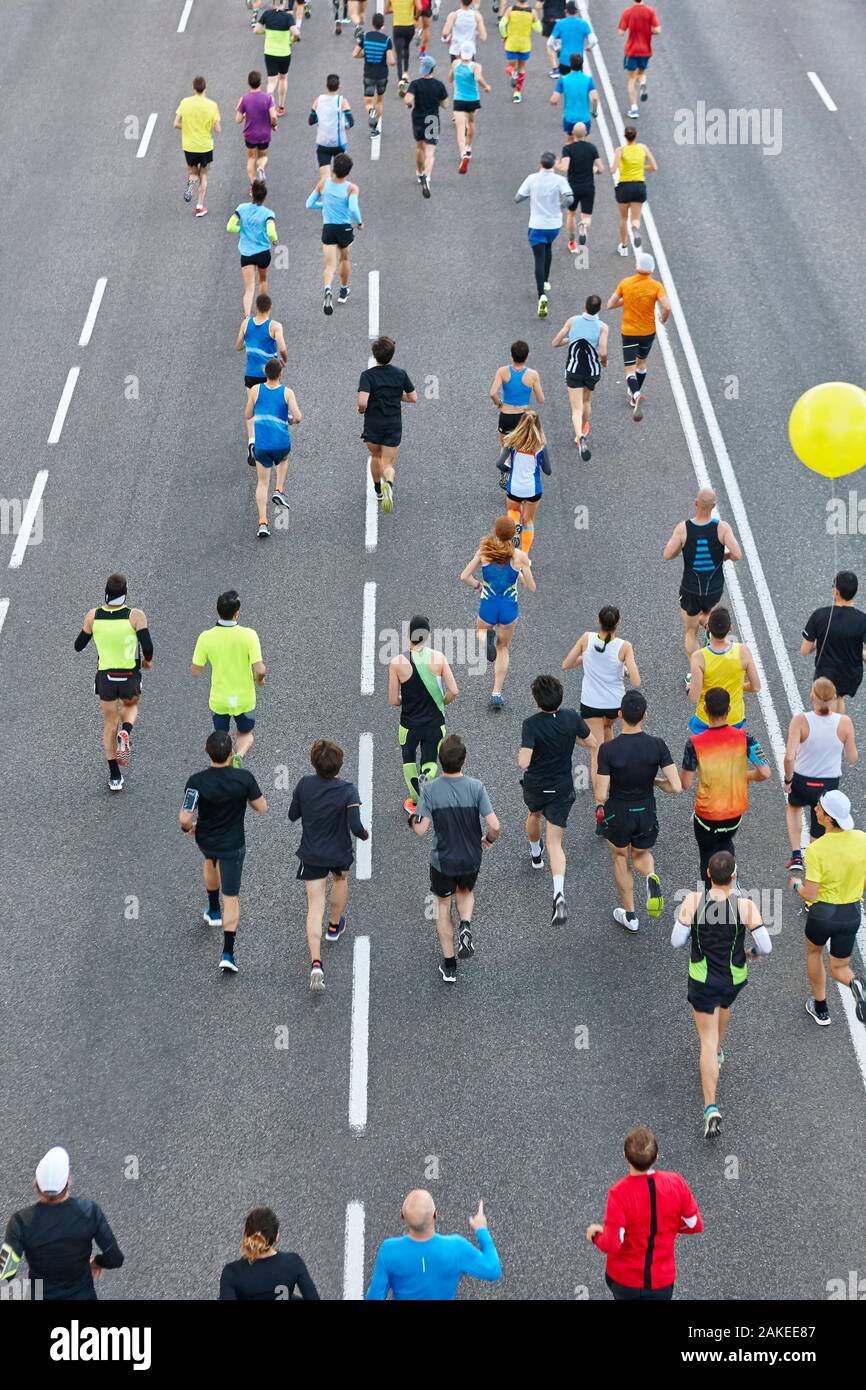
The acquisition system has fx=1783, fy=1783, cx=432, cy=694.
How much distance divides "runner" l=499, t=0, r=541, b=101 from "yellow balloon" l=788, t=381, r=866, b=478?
49.5ft

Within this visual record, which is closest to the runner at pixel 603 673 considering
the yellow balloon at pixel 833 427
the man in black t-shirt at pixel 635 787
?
the man in black t-shirt at pixel 635 787

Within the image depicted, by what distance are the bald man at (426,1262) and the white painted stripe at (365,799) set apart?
17.0 feet

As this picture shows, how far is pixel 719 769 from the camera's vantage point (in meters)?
12.8

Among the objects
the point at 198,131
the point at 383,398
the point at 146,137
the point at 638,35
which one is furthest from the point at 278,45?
the point at 383,398

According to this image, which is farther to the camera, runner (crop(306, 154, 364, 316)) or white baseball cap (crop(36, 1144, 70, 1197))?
runner (crop(306, 154, 364, 316))

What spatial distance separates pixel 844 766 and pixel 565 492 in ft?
17.3

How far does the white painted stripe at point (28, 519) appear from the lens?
60.0ft

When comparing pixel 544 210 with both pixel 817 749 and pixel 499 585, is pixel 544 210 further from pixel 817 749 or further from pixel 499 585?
pixel 817 749

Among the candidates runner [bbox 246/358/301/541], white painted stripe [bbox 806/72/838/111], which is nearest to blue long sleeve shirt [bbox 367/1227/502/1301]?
runner [bbox 246/358/301/541]

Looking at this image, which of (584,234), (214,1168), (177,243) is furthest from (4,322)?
(214,1168)

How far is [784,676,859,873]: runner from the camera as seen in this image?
13.3m

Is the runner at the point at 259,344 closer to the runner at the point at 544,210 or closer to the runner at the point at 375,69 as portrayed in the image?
the runner at the point at 544,210

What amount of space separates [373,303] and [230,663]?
9.71 metres

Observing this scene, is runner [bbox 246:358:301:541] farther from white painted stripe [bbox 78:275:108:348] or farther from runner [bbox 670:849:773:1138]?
runner [bbox 670:849:773:1138]
